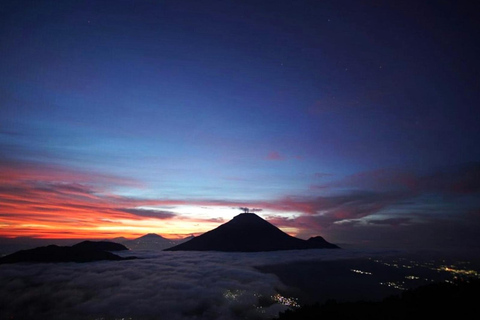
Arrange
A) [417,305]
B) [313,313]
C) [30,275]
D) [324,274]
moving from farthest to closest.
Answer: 1. [324,274]
2. [30,275]
3. [313,313]
4. [417,305]

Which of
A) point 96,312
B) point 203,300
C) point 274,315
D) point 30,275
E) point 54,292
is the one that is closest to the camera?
point 274,315

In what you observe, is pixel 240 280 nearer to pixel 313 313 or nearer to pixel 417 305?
pixel 313 313

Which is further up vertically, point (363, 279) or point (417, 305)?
point (417, 305)

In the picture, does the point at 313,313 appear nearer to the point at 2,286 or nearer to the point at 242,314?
the point at 242,314

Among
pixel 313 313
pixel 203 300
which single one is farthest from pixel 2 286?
pixel 313 313

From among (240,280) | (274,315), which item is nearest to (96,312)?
(274,315)

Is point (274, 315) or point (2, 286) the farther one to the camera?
point (2, 286)
